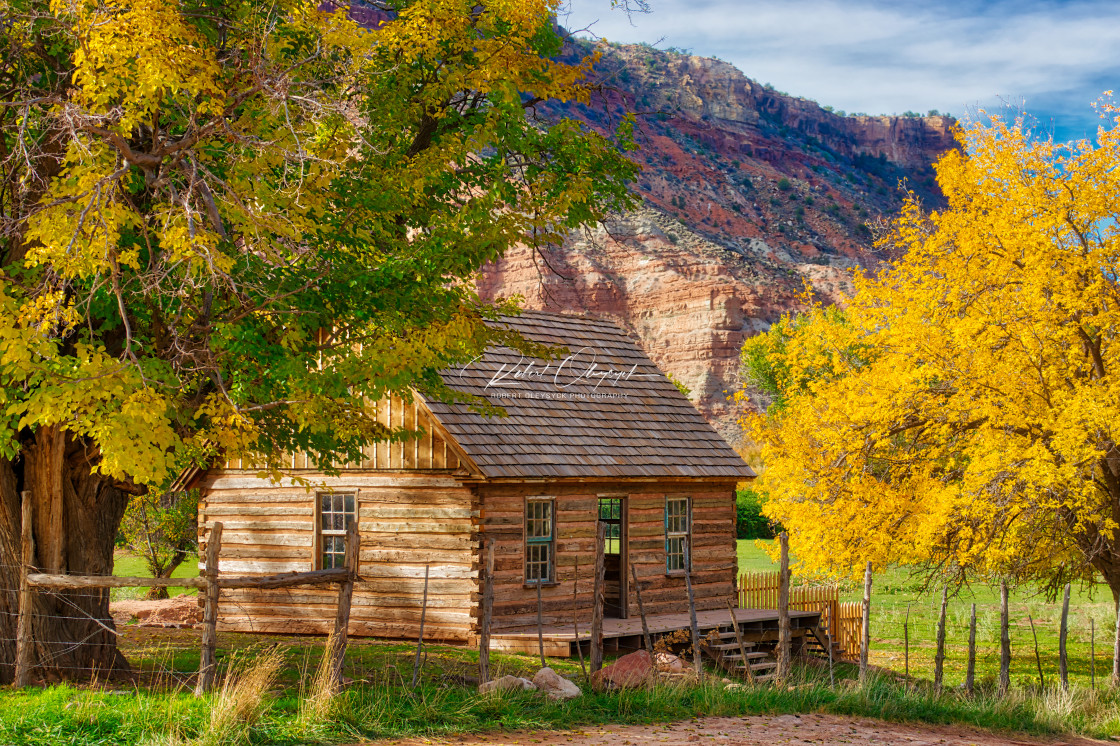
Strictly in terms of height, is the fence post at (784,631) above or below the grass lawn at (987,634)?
above

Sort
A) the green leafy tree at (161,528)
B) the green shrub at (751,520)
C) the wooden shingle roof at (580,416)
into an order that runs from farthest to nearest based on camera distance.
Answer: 1. the green shrub at (751,520)
2. the green leafy tree at (161,528)
3. the wooden shingle roof at (580,416)

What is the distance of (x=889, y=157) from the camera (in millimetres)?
153250

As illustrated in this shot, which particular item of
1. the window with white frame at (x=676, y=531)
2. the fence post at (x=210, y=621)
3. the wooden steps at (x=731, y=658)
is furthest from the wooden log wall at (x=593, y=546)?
the fence post at (x=210, y=621)

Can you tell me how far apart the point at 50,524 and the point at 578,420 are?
1023 centimetres

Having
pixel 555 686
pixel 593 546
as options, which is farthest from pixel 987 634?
pixel 555 686

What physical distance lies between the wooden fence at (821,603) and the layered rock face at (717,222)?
38373 millimetres

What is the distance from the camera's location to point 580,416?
2002 centimetres

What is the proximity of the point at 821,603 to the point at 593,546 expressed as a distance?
19.8 ft

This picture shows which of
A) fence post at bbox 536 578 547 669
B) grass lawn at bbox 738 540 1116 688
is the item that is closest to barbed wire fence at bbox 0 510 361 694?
fence post at bbox 536 578 547 669

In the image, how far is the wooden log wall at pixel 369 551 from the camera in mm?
17016

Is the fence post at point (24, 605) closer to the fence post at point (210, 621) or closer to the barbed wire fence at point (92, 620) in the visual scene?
the barbed wire fence at point (92, 620)

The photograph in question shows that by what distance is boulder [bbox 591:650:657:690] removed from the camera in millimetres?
12211

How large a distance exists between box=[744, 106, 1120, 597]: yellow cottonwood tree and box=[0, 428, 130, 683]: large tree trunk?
11.4 metres

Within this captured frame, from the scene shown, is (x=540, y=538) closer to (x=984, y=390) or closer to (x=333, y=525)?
(x=333, y=525)
